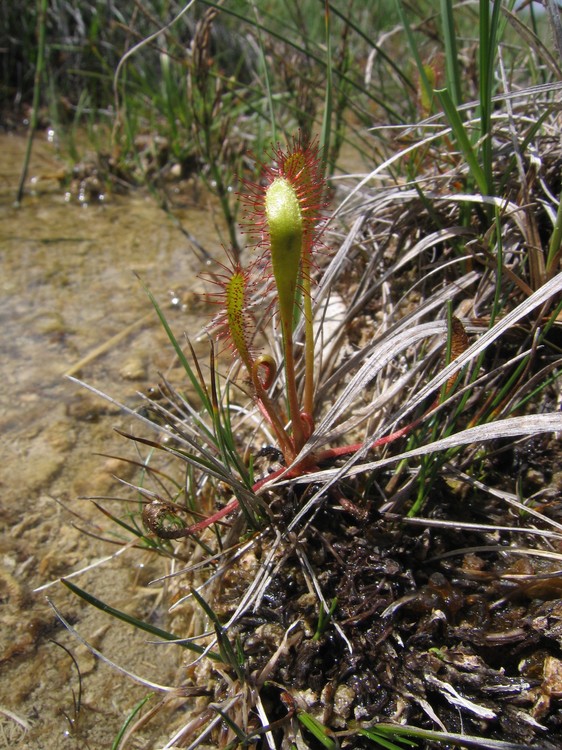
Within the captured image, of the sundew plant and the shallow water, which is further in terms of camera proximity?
the shallow water

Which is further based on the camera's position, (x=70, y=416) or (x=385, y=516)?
(x=70, y=416)

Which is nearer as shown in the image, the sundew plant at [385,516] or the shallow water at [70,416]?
the sundew plant at [385,516]

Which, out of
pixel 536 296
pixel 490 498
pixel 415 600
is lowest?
pixel 415 600

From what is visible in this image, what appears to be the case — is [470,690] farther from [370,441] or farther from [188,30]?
[188,30]

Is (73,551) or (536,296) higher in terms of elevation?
(536,296)

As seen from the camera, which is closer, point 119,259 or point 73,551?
point 73,551

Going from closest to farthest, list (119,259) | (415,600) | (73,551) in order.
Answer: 1. (415,600)
2. (73,551)
3. (119,259)

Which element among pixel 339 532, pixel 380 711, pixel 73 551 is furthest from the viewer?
pixel 73 551

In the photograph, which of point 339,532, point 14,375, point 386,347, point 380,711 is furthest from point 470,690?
point 14,375
